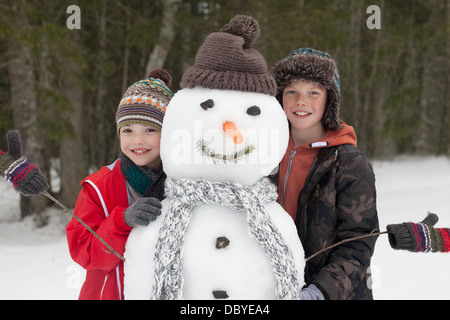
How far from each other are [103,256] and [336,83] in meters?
1.39

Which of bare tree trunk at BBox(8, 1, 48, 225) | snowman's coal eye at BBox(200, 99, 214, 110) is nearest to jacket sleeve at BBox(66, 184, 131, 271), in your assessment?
snowman's coal eye at BBox(200, 99, 214, 110)

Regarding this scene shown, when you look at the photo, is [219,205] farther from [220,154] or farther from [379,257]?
[379,257]

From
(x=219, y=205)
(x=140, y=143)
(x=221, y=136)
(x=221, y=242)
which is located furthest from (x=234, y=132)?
(x=140, y=143)

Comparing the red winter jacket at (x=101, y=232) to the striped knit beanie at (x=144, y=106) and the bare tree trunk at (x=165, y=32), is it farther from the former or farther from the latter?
the bare tree trunk at (x=165, y=32)

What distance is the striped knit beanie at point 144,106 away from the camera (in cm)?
200

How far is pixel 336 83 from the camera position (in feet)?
7.29

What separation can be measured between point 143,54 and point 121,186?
9.67 metres

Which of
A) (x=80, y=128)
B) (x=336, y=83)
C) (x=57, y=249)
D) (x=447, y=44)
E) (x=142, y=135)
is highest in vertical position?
(x=447, y=44)

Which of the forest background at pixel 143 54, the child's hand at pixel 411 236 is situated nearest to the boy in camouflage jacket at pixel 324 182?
the child's hand at pixel 411 236

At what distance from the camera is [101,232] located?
1772 millimetres

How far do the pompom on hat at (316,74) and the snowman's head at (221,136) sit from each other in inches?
20.3
